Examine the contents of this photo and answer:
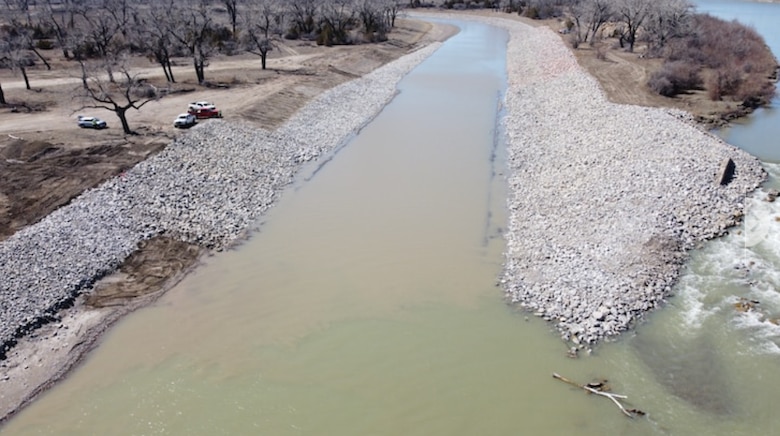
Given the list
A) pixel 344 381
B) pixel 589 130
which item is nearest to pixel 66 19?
pixel 589 130

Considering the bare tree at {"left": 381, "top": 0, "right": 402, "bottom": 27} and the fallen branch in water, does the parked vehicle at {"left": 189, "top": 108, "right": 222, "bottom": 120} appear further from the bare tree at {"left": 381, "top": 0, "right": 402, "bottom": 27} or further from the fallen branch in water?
the bare tree at {"left": 381, "top": 0, "right": 402, "bottom": 27}

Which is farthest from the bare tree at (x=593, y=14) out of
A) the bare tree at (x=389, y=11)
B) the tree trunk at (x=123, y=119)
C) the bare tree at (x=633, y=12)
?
the tree trunk at (x=123, y=119)

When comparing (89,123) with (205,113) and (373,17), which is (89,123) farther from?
(373,17)

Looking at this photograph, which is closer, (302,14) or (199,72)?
(199,72)

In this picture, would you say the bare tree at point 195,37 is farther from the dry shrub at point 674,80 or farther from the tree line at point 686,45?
the tree line at point 686,45

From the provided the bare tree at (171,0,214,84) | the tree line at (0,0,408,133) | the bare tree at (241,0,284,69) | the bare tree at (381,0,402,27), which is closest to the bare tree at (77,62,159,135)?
the tree line at (0,0,408,133)

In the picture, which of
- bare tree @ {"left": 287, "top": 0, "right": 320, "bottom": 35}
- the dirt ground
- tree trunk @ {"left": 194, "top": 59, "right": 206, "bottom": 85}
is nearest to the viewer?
the dirt ground

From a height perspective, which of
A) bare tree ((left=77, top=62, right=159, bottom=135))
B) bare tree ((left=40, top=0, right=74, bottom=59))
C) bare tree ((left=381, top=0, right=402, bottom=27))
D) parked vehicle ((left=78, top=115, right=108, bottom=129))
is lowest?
parked vehicle ((left=78, top=115, right=108, bottom=129))

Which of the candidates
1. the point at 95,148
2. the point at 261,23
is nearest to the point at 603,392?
the point at 95,148
